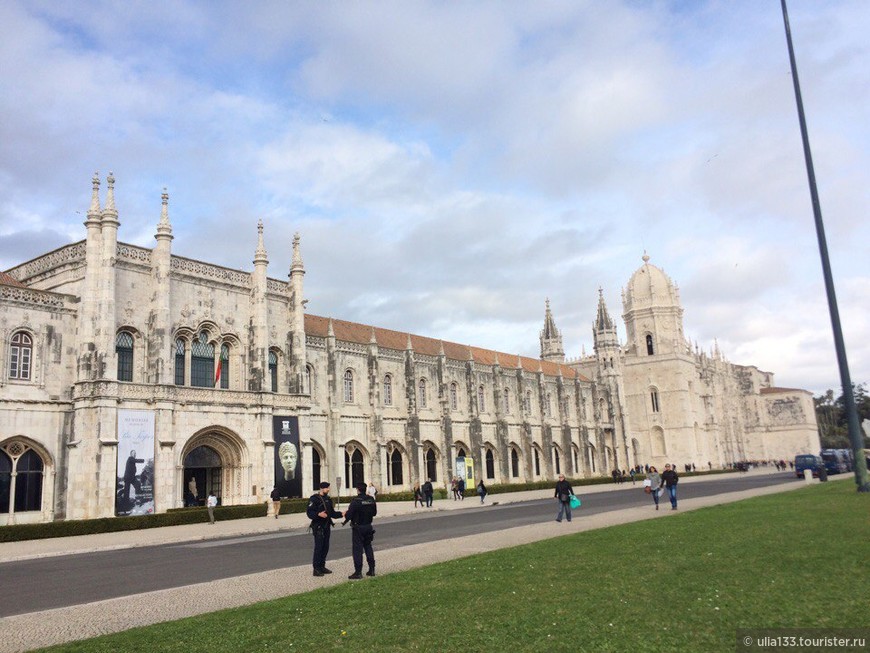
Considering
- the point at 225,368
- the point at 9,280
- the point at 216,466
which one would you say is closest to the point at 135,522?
the point at 216,466

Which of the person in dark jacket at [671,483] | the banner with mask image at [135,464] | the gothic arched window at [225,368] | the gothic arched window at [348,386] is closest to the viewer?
the person in dark jacket at [671,483]

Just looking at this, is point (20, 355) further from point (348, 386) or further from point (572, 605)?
point (572, 605)

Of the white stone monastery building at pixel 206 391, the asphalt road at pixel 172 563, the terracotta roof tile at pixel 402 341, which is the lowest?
the asphalt road at pixel 172 563

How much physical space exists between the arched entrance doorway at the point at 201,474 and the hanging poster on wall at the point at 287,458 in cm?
310

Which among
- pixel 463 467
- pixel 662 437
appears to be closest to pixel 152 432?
pixel 463 467

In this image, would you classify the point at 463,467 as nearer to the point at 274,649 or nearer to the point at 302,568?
the point at 302,568

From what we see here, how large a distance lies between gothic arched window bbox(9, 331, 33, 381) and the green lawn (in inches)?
1003

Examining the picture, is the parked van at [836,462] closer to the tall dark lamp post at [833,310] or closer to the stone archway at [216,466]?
the tall dark lamp post at [833,310]

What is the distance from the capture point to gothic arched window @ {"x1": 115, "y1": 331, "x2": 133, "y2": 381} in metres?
33.9

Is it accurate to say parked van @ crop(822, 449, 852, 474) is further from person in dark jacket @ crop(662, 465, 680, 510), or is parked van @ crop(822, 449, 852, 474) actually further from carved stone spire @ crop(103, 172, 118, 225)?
carved stone spire @ crop(103, 172, 118, 225)

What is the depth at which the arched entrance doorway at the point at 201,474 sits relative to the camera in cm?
3569

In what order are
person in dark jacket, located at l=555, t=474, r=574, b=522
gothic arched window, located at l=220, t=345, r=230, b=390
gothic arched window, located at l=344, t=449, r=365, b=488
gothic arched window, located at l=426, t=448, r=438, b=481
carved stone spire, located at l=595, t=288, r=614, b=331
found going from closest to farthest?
1. person in dark jacket, located at l=555, t=474, r=574, b=522
2. gothic arched window, located at l=220, t=345, r=230, b=390
3. gothic arched window, located at l=344, t=449, r=365, b=488
4. gothic arched window, located at l=426, t=448, r=438, b=481
5. carved stone spire, located at l=595, t=288, r=614, b=331

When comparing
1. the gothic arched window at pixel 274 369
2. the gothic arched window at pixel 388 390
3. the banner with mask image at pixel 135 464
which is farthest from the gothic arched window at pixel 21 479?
the gothic arched window at pixel 388 390

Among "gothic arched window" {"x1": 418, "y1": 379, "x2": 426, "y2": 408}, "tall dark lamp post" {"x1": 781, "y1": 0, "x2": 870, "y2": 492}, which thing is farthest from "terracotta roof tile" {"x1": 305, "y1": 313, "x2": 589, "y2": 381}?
"tall dark lamp post" {"x1": 781, "y1": 0, "x2": 870, "y2": 492}
